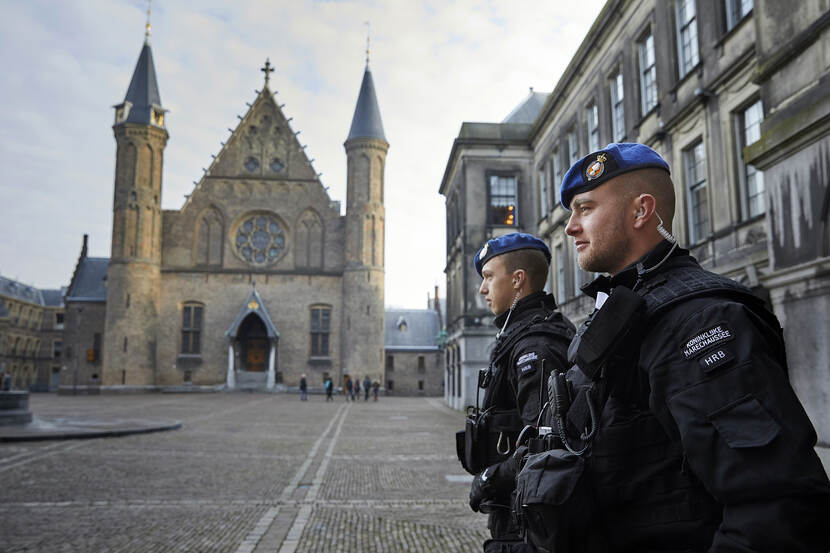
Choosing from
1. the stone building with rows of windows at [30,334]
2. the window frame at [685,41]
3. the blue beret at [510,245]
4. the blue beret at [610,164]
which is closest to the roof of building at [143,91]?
the stone building with rows of windows at [30,334]

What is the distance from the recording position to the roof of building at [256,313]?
44188 mm

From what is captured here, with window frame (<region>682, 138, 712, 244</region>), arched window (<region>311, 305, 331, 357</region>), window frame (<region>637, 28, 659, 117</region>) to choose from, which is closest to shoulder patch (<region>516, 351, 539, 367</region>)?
window frame (<region>682, 138, 712, 244</region>)

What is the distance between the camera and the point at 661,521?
5.58 ft

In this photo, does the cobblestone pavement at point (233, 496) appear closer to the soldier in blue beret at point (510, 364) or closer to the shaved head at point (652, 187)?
the soldier in blue beret at point (510, 364)

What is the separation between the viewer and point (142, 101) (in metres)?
45.4

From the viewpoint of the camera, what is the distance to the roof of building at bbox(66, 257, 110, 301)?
48.6 meters

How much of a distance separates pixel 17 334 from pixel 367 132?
5225 cm

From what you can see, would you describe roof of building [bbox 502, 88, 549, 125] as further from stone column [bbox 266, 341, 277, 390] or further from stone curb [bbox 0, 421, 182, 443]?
stone column [bbox 266, 341, 277, 390]

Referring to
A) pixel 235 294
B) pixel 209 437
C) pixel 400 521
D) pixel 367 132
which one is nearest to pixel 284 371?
pixel 235 294

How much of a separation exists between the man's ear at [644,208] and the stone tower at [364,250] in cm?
4290

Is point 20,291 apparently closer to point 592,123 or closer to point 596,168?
point 592,123

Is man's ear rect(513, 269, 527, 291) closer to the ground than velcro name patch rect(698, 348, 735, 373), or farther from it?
farther from it

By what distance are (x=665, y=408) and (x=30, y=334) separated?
87.1 metres

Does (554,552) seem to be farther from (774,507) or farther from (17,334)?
(17,334)
